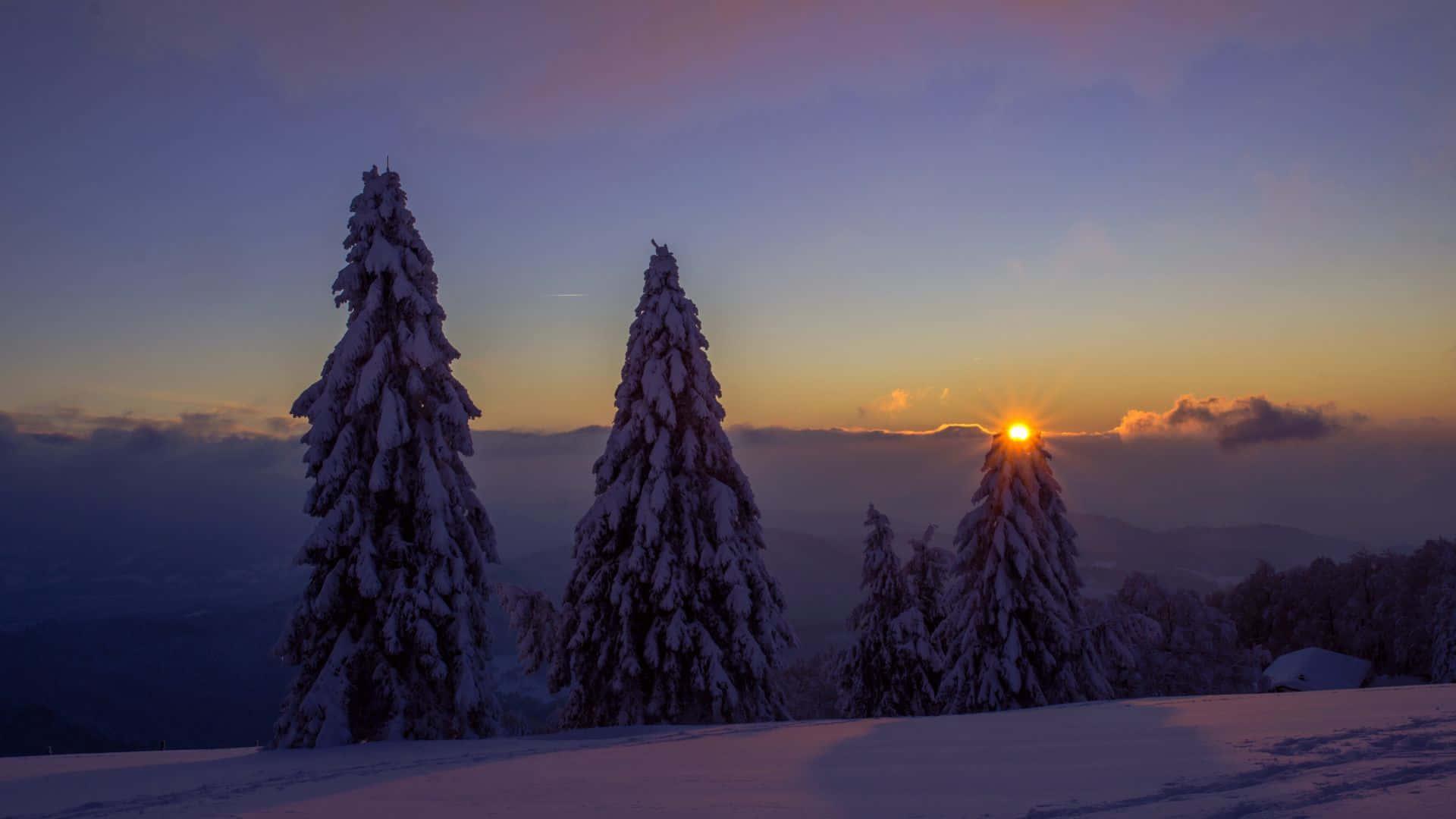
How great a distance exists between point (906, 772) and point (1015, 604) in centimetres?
1997

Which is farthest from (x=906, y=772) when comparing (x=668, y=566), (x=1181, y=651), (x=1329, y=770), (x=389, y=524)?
(x=1181, y=651)

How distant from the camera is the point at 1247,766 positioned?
7039 mm

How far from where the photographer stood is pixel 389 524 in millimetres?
18047

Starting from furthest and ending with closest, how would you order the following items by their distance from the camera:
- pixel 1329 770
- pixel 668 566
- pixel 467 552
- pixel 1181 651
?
1. pixel 1181 651
2. pixel 668 566
3. pixel 467 552
4. pixel 1329 770

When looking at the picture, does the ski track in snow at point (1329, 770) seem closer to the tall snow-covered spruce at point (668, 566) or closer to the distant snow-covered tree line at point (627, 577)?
the distant snow-covered tree line at point (627, 577)

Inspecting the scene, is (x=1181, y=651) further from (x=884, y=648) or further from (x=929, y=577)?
(x=884, y=648)

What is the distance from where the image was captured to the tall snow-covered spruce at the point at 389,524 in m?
17.2

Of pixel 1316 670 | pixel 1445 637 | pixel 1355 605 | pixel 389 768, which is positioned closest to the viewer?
pixel 389 768

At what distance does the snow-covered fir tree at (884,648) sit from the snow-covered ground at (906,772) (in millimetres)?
18538

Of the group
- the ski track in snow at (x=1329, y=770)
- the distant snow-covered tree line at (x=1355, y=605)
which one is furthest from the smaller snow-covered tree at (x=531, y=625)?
the distant snow-covered tree line at (x=1355, y=605)

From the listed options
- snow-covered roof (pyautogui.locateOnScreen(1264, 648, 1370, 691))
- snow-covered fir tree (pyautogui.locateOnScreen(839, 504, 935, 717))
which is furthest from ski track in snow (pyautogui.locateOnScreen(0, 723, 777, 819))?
snow-covered roof (pyautogui.locateOnScreen(1264, 648, 1370, 691))

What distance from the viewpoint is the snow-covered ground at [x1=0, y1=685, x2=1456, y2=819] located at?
634cm

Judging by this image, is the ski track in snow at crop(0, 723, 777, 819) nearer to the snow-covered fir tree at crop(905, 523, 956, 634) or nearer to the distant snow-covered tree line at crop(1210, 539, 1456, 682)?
the snow-covered fir tree at crop(905, 523, 956, 634)

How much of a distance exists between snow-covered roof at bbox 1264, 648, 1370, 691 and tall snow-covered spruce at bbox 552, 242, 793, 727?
48.7 meters
